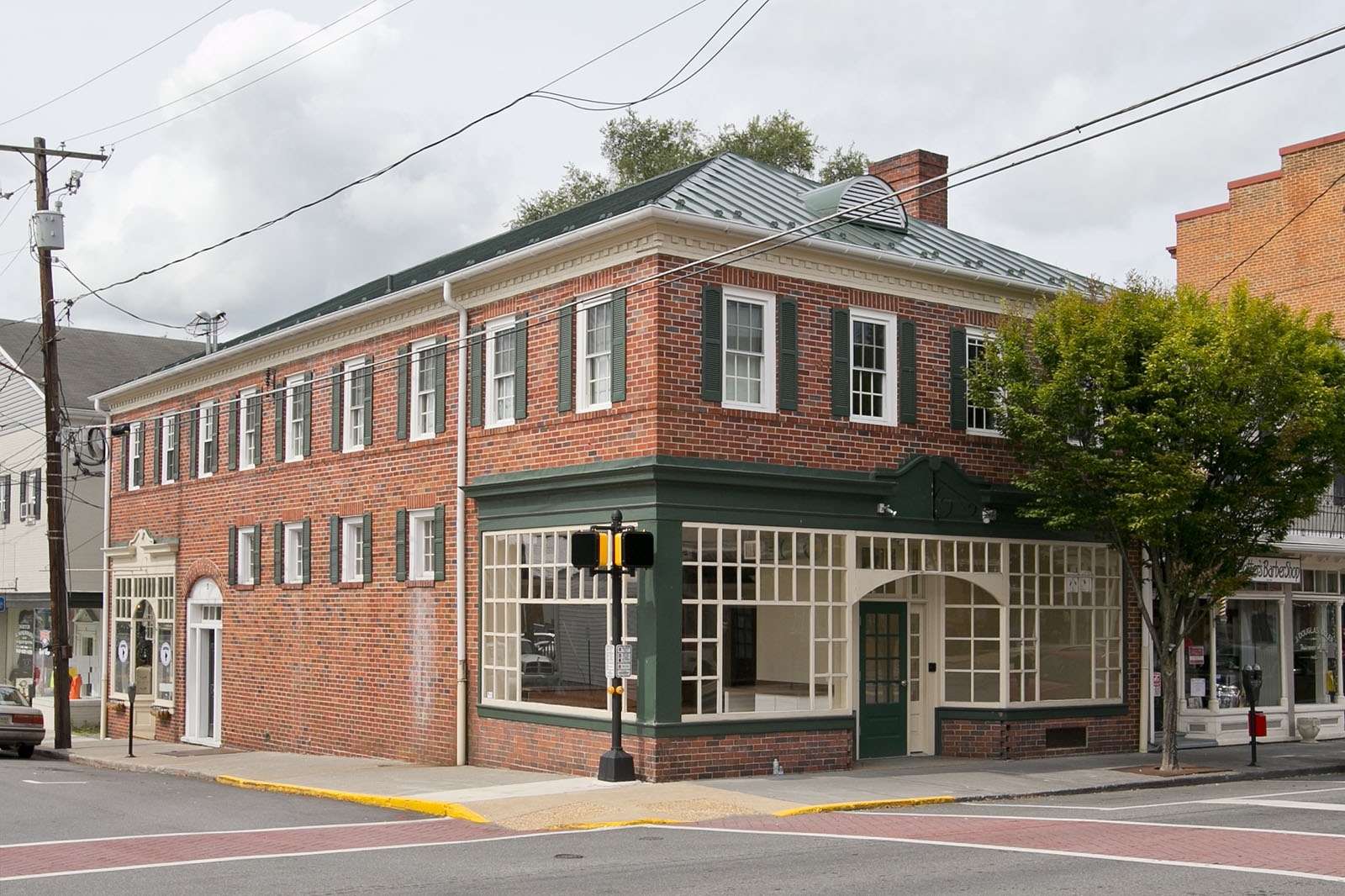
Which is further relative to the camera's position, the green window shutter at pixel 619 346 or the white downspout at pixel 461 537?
the white downspout at pixel 461 537

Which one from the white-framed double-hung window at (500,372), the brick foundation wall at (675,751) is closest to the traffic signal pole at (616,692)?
the brick foundation wall at (675,751)

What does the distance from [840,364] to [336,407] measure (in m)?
10.3

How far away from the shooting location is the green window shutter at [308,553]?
85.0 feet

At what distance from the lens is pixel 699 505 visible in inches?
694

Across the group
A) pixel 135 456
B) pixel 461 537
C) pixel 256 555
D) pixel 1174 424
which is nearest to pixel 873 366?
pixel 1174 424

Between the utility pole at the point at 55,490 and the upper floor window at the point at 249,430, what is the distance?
12.2 feet

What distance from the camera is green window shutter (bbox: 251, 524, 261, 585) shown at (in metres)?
27.8

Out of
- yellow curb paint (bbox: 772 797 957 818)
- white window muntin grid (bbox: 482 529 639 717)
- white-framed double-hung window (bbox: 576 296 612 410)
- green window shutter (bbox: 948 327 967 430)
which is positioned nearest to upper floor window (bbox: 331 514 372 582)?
white window muntin grid (bbox: 482 529 639 717)

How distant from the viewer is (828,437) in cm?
1906

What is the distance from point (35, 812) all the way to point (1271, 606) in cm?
2058

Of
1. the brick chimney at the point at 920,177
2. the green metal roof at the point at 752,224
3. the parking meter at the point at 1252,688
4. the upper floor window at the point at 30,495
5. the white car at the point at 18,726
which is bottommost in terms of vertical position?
the white car at the point at 18,726

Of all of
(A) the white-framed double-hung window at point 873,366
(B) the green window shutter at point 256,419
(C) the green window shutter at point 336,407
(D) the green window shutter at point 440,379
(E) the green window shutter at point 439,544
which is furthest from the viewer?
(B) the green window shutter at point 256,419

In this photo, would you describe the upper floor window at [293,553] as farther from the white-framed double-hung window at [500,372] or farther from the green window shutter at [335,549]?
the white-framed double-hung window at [500,372]

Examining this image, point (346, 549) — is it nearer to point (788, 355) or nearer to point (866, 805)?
point (788, 355)
